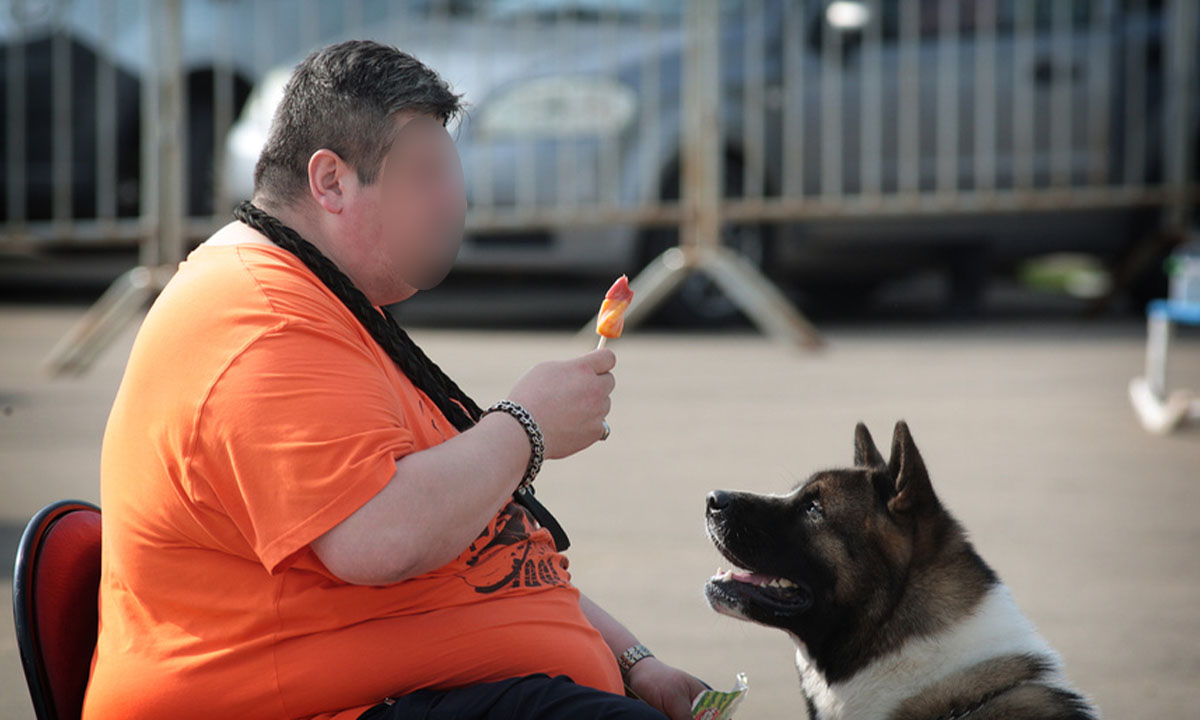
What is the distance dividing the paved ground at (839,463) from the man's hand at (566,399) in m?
1.34

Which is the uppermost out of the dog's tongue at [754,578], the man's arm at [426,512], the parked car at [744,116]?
the parked car at [744,116]

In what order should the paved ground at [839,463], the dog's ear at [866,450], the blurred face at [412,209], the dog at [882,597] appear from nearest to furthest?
the blurred face at [412,209] → the dog at [882,597] → the dog's ear at [866,450] → the paved ground at [839,463]

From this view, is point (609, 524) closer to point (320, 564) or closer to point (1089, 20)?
point (320, 564)

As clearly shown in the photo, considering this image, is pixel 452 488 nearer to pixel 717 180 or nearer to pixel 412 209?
pixel 412 209

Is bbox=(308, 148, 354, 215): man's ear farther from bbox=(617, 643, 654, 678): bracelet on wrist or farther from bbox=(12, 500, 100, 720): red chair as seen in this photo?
bbox=(617, 643, 654, 678): bracelet on wrist

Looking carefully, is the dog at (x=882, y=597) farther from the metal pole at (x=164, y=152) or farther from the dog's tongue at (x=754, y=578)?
the metal pole at (x=164, y=152)

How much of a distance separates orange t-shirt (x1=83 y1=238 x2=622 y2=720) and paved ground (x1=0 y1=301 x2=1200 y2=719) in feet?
4.10

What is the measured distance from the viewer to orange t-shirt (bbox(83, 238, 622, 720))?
1.73 meters

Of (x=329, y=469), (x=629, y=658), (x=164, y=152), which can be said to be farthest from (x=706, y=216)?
(x=329, y=469)

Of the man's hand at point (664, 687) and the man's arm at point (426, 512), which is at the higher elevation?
the man's arm at point (426, 512)

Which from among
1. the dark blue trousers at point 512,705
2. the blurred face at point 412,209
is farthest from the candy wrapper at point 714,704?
the blurred face at point 412,209

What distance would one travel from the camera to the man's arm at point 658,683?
7.59ft

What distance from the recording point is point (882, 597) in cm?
264

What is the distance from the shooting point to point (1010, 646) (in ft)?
8.39
